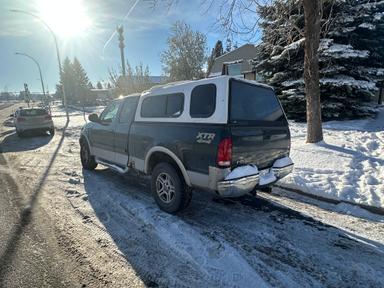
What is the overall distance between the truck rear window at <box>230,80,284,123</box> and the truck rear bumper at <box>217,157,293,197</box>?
772 mm

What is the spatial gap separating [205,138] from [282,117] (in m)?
1.74

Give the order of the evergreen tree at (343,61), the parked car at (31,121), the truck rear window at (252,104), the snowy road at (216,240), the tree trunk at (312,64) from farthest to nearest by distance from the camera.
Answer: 1. the parked car at (31,121)
2. the evergreen tree at (343,61)
3. the tree trunk at (312,64)
4. the truck rear window at (252,104)
5. the snowy road at (216,240)

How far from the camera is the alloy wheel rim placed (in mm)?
4398

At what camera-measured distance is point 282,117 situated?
188 inches

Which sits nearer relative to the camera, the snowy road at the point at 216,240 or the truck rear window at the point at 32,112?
the snowy road at the point at 216,240

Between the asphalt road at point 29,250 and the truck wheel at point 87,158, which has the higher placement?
the truck wheel at point 87,158

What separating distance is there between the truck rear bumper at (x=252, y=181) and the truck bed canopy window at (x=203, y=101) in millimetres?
978

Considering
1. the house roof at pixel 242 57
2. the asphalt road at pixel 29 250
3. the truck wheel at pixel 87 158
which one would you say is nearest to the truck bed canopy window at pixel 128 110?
the truck wheel at pixel 87 158

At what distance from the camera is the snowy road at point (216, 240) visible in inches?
114

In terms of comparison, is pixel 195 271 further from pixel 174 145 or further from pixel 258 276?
pixel 174 145

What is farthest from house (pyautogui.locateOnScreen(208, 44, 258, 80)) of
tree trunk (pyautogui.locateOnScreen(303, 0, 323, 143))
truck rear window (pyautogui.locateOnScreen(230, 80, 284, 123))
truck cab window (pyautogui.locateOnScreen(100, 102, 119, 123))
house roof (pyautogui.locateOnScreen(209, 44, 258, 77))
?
truck rear window (pyautogui.locateOnScreen(230, 80, 284, 123))

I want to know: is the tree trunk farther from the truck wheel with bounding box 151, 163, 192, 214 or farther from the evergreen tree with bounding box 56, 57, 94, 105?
the evergreen tree with bounding box 56, 57, 94, 105

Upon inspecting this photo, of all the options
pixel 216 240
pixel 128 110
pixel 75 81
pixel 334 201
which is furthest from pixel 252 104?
pixel 75 81

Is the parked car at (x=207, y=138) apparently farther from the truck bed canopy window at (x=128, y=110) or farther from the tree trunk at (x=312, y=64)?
the tree trunk at (x=312, y=64)
